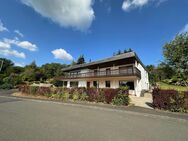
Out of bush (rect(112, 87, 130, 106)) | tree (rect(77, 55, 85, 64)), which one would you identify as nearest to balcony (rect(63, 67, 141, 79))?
bush (rect(112, 87, 130, 106))

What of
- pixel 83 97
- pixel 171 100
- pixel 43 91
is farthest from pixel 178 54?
pixel 43 91

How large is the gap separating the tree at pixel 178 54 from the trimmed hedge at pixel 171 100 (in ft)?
20.0

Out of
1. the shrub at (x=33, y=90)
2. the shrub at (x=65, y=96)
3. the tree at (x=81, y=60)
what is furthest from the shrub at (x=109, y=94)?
the tree at (x=81, y=60)

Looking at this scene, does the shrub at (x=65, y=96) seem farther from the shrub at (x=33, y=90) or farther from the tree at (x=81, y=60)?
the tree at (x=81, y=60)

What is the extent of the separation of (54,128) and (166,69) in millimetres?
14445

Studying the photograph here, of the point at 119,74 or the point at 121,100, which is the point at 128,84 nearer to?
the point at 119,74

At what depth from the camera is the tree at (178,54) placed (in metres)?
13.0

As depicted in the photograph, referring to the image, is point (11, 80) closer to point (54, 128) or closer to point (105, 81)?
point (105, 81)

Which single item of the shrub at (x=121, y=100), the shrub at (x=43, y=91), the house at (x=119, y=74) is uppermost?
the house at (x=119, y=74)

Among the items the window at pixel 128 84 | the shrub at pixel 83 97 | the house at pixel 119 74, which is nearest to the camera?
the shrub at pixel 83 97

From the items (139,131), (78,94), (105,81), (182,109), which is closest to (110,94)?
(78,94)

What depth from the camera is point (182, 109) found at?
8.70 meters

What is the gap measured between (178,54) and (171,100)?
6.68 m

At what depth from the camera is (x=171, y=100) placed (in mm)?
9031
